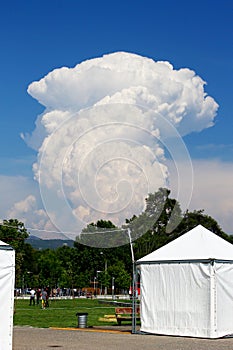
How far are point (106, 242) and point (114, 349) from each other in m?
73.9

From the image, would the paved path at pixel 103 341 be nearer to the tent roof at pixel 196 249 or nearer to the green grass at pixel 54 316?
the tent roof at pixel 196 249

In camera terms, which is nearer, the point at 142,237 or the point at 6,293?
the point at 6,293

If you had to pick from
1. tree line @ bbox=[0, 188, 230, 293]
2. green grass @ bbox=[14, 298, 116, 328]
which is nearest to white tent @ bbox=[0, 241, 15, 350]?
green grass @ bbox=[14, 298, 116, 328]

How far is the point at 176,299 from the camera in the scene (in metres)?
21.5

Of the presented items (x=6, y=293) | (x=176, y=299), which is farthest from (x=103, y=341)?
(x=6, y=293)

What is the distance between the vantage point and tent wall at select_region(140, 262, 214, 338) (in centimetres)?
2091

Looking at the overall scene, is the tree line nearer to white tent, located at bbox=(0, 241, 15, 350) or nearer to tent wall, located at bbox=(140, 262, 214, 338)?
tent wall, located at bbox=(140, 262, 214, 338)

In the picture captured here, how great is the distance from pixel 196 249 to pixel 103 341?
4.57m

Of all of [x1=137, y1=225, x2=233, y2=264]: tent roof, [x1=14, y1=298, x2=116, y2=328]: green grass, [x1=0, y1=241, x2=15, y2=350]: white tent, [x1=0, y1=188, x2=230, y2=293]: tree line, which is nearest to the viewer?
[x1=0, y1=241, x2=15, y2=350]: white tent

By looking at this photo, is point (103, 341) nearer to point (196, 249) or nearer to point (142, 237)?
point (196, 249)

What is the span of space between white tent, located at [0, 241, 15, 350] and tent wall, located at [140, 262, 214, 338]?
873 centimetres

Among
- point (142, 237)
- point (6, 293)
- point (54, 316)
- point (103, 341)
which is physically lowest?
point (54, 316)

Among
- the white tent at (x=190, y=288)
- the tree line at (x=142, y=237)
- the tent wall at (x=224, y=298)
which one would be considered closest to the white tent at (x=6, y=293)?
the white tent at (x=190, y=288)

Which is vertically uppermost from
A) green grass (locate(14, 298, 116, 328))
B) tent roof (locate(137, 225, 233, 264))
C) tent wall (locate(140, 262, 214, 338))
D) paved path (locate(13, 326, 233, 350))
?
tent roof (locate(137, 225, 233, 264))
